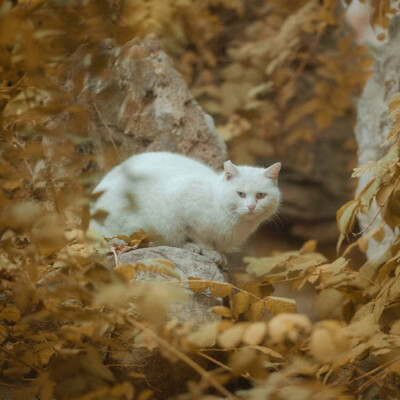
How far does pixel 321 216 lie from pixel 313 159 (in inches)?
23.3

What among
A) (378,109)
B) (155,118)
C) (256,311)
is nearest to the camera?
(256,311)

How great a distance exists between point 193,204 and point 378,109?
5.12ft

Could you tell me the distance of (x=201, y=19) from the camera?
4801 mm

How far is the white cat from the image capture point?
8.57ft

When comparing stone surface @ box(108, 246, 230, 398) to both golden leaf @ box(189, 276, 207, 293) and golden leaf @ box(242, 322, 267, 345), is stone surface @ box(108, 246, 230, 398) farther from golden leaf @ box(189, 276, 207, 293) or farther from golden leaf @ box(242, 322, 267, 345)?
golden leaf @ box(242, 322, 267, 345)

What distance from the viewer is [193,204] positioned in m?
2.63

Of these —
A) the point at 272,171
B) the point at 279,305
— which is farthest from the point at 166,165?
the point at 279,305

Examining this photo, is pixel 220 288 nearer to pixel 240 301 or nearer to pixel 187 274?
pixel 240 301

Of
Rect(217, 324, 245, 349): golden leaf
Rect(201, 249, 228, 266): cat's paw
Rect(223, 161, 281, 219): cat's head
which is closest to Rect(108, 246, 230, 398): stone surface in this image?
Rect(201, 249, 228, 266): cat's paw

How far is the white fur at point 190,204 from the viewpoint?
261cm

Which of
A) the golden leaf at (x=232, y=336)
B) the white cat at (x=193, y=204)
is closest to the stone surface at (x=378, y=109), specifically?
the white cat at (x=193, y=204)

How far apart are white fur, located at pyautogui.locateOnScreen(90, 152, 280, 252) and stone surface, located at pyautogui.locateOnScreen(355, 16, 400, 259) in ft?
2.55

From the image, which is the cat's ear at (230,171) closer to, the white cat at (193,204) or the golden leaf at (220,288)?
the white cat at (193,204)

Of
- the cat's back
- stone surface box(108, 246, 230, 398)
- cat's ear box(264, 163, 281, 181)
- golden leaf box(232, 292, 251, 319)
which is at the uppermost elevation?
the cat's back
